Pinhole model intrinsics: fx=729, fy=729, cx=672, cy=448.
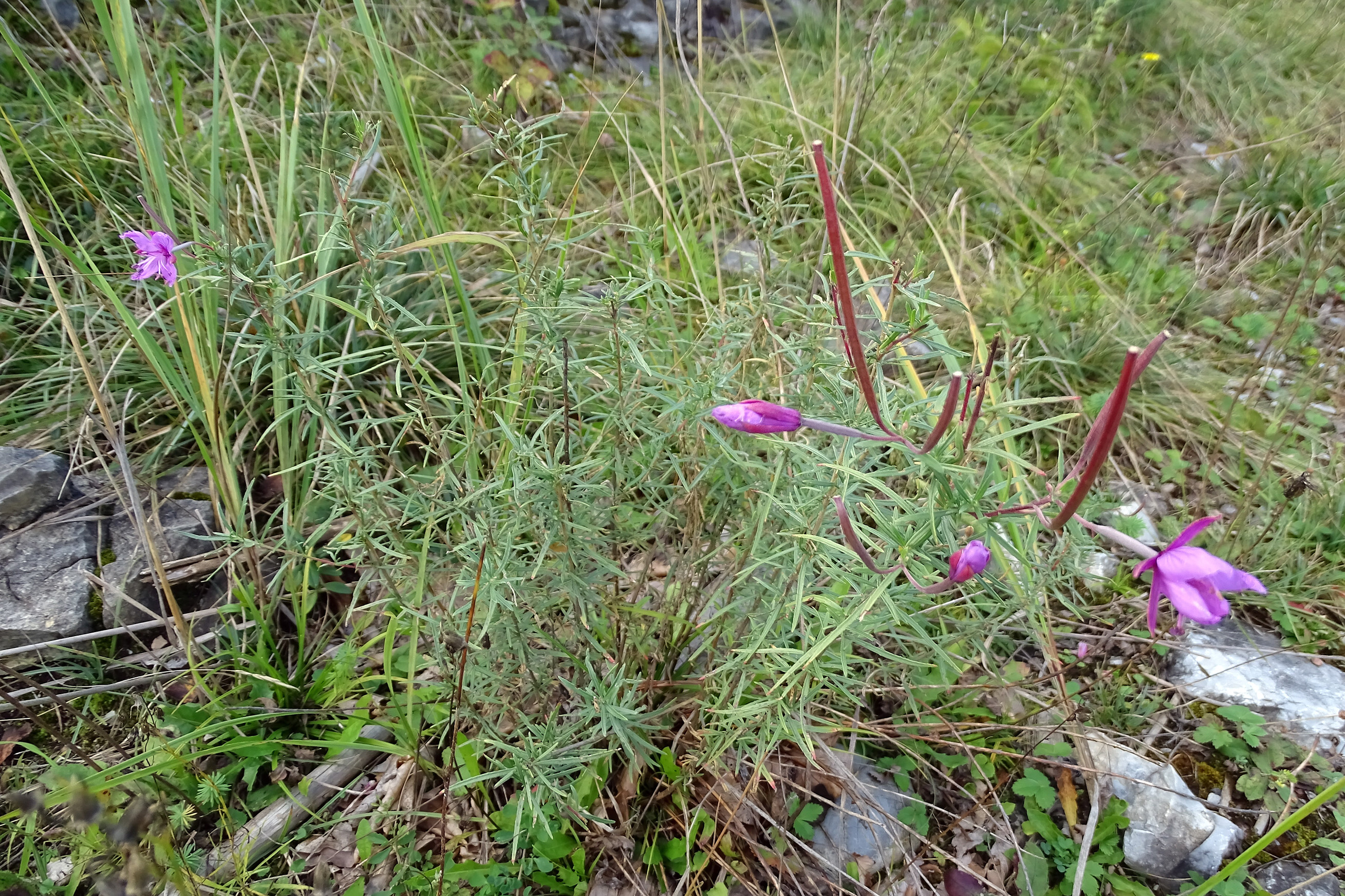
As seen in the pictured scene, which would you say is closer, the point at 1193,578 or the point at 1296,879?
the point at 1193,578

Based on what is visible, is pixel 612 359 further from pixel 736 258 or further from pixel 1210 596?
pixel 736 258

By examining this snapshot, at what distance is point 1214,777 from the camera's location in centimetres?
177

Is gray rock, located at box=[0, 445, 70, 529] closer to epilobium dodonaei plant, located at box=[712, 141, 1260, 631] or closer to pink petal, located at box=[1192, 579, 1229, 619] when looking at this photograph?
epilobium dodonaei plant, located at box=[712, 141, 1260, 631]

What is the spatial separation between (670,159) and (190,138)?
1824mm

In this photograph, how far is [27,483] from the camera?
1.98m

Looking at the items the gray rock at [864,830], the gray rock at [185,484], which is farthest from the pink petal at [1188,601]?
the gray rock at [185,484]

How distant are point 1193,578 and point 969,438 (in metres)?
0.29

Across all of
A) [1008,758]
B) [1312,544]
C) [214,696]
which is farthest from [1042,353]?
[214,696]

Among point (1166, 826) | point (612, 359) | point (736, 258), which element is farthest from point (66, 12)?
point (1166, 826)

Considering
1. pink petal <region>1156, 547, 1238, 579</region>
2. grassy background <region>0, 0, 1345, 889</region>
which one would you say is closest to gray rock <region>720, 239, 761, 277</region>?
grassy background <region>0, 0, 1345, 889</region>

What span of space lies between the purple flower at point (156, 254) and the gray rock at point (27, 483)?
1202mm

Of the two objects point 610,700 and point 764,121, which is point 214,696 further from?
point 764,121

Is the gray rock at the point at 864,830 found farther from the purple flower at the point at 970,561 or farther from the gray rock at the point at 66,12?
the gray rock at the point at 66,12

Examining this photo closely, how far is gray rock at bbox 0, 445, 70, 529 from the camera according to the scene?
6.44ft
